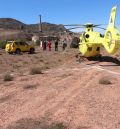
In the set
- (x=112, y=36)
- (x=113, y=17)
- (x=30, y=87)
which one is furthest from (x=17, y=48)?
(x=30, y=87)

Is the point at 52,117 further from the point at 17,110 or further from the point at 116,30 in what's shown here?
the point at 116,30

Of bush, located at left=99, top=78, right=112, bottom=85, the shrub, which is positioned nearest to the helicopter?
bush, located at left=99, top=78, right=112, bottom=85

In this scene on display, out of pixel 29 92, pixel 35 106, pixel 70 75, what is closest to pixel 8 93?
pixel 29 92

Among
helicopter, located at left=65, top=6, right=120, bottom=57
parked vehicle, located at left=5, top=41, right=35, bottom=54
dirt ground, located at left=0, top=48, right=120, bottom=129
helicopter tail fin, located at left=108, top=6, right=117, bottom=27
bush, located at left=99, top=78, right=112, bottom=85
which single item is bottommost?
parked vehicle, located at left=5, top=41, right=35, bottom=54

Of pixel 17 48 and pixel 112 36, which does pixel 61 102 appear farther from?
pixel 17 48

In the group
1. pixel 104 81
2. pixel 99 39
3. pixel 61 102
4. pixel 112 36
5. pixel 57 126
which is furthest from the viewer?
pixel 99 39

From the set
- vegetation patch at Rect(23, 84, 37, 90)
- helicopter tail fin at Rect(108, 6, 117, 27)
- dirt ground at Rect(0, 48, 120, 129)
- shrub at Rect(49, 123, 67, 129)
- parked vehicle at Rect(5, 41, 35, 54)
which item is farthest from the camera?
parked vehicle at Rect(5, 41, 35, 54)

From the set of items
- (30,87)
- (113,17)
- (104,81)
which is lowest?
(30,87)

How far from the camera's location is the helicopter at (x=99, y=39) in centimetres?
3005

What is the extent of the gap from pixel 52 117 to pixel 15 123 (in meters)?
1.47

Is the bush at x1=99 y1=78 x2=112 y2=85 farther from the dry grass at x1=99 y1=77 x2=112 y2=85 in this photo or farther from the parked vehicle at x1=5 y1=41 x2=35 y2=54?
the parked vehicle at x1=5 y1=41 x2=35 y2=54

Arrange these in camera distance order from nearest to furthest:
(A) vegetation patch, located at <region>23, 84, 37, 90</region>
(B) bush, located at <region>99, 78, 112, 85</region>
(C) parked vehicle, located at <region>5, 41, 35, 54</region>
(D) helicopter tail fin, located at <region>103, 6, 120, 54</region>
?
(A) vegetation patch, located at <region>23, 84, 37, 90</region> → (B) bush, located at <region>99, 78, 112, 85</region> → (D) helicopter tail fin, located at <region>103, 6, 120, 54</region> → (C) parked vehicle, located at <region>5, 41, 35, 54</region>

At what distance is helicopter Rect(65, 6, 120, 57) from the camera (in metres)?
30.0

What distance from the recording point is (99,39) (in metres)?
33.5
